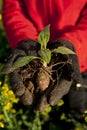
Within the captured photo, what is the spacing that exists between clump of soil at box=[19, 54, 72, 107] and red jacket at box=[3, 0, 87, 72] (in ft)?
0.44

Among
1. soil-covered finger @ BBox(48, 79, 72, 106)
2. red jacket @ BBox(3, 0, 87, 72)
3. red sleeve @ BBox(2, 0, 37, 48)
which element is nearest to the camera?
soil-covered finger @ BBox(48, 79, 72, 106)

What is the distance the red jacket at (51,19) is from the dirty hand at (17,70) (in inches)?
5.9

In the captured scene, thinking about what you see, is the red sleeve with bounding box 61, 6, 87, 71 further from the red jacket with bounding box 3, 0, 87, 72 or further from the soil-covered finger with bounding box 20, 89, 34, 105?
the soil-covered finger with bounding box 20, 89, 34, 105

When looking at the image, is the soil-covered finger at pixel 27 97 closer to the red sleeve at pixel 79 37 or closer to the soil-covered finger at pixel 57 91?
the soil-covered finger at pixel 57 91

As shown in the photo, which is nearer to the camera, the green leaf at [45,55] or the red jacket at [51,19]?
the green leaf at [45,55]

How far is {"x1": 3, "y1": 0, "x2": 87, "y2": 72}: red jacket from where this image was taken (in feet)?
6.18

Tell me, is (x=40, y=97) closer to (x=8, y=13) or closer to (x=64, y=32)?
(x=64, y=32)

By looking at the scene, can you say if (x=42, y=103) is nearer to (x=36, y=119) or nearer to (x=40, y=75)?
(x=40, y=75)

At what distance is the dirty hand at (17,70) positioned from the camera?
1753 mm

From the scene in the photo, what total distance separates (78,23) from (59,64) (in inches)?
10.8

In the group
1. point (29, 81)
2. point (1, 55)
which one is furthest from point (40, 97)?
point (1, 55)

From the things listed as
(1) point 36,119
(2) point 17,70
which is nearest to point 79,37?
(2) point 17,70

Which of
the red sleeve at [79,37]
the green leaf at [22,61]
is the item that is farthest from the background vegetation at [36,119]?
the green leaf at [22,61]

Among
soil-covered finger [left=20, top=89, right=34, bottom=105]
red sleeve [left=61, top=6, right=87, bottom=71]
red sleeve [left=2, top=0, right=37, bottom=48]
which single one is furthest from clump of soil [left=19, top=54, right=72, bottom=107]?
red sleeve [left=2, top=0, right=37, bottom=48]
